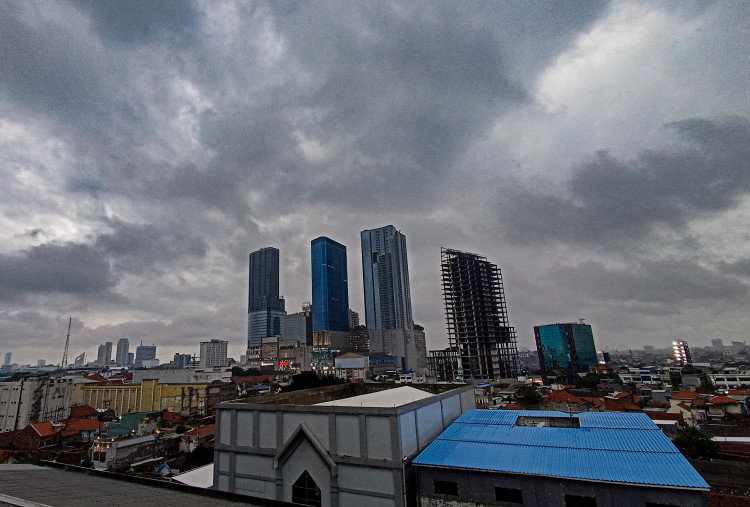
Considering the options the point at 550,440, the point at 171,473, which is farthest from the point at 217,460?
the point at 171,473

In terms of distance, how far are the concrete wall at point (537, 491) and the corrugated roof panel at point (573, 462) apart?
0.96 ft

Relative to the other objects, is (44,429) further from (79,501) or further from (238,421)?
(79,501)

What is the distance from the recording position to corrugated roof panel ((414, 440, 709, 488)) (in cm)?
1506

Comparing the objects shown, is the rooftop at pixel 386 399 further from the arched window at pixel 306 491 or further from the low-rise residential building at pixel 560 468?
the low-rise residential building at pixel 560 468

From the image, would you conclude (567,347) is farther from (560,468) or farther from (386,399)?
(560,468)

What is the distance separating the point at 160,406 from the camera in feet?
315

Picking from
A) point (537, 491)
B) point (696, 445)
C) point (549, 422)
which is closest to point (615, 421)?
point (549, 422)

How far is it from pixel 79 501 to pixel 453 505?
576 inches

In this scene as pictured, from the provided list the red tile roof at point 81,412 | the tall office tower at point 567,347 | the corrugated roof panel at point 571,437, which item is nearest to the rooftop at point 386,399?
the corrugated roof panel at point 571,437

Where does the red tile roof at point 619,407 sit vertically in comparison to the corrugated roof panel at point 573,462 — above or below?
below

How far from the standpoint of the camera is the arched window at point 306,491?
2055 centimetres

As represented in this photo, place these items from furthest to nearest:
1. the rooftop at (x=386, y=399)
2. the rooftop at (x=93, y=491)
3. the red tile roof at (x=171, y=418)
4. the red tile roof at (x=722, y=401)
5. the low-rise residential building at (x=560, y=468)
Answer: the red tile roof at (x=171, y=418), the red tile roof at (x=722, y=401), the rooftop at (x=386, y=399), the low-rise residential building at (x=560, y=468), the rooftop at (x=93, y=491)

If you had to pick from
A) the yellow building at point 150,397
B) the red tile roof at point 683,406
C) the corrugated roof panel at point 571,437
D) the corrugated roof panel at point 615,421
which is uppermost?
the corrugated roof panel at point 615,421

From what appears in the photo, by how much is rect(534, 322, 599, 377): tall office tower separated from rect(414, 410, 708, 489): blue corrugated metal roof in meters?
188
